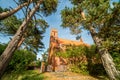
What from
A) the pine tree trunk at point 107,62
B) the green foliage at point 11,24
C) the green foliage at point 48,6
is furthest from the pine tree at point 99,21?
the green foliage at point 11,24

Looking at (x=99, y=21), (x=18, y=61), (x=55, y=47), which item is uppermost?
(x=55, y=47)

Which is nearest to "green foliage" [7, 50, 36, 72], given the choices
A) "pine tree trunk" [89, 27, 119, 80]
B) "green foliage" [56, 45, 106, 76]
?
"green foliage" [56, 45, 106, 76]

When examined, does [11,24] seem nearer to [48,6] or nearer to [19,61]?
[19,61]

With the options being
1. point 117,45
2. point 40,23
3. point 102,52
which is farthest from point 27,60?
point 117,45

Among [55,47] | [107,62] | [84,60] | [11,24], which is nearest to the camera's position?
[107,62]

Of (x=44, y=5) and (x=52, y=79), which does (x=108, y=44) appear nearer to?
(x=52, y=79)

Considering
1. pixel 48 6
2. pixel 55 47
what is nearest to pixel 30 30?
pixel 48 6

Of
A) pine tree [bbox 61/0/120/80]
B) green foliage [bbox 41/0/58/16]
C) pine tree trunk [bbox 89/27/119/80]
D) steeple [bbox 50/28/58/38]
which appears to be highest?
steeple [bbox 50/28/58/38]

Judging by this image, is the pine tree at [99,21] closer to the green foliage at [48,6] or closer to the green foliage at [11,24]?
the green foliage at [48,6]

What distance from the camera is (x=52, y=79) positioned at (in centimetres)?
1516

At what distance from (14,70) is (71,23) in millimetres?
8967

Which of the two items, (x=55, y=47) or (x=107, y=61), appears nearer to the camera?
(x=107, y=61)

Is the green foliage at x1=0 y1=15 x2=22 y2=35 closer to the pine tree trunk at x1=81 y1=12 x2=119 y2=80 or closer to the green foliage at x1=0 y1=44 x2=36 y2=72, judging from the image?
the green foliage at x1=0 y1=44 x2=36 y2=72

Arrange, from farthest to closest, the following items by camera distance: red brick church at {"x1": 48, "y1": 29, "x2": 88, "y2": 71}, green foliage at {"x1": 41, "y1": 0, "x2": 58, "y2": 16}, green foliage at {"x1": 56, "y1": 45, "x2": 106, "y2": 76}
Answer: red brick church at {"x1": 48, "y1": 29, "x2": 88, "y2": 71}, green foliage at {"x1": 56, "y1": 45, "x2": 106, "y2": 76}, green foliage at {"x1": 41, "y1": 0, "x2": 58, "y2": 16}
